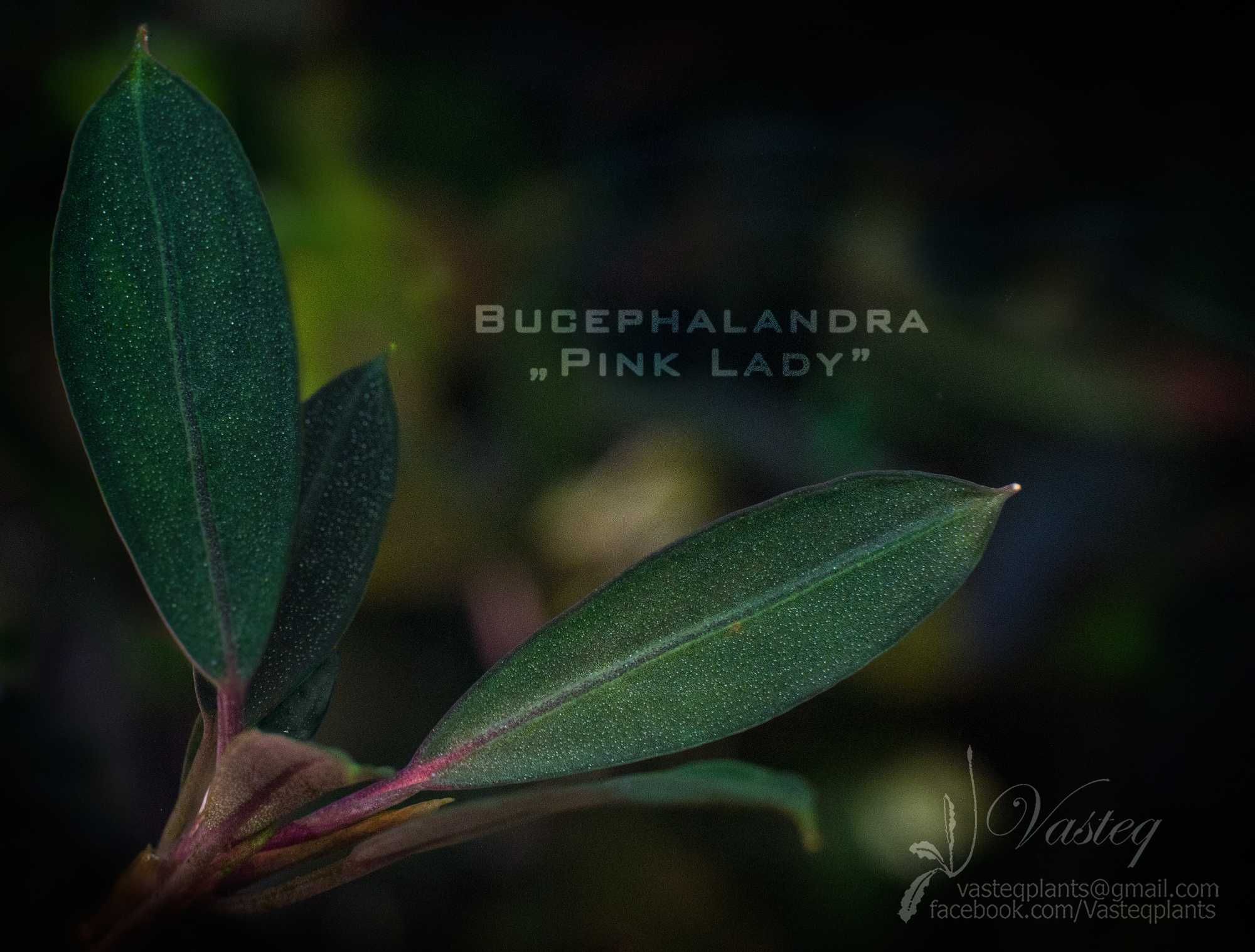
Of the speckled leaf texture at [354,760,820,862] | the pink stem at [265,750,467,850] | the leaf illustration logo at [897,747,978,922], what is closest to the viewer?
the speckled leaf texture at [354,760,820,862]

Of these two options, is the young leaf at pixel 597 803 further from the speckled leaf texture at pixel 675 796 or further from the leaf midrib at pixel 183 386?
the leaf midrib at pixel 183 386

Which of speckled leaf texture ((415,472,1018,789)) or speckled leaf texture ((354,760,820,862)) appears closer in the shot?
speckled leaf texture ((354,760,820,862))

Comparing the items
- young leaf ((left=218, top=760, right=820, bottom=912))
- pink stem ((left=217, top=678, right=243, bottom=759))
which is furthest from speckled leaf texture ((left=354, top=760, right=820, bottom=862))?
pink stem ((left=217, top=678, right=243, bottom=759))

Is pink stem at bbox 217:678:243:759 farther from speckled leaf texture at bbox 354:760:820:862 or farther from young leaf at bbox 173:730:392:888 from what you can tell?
speckled leaf texture at bbox 354:760:820:862

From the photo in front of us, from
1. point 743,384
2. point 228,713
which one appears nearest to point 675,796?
point 228,713

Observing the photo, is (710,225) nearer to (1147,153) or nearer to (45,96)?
(1147,153)

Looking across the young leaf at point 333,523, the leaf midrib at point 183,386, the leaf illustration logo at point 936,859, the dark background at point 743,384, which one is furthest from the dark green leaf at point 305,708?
→ the leaf illustration logo at point 936,859

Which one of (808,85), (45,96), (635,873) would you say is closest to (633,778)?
(635,873)
